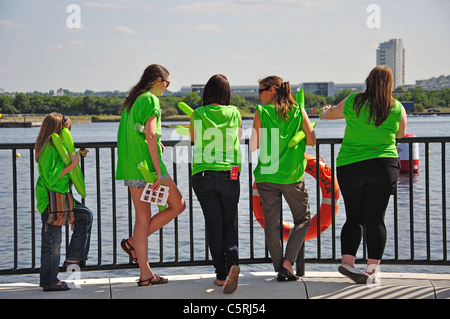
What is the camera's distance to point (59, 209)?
4.68 meters

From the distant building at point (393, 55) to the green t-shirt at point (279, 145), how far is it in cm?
17643

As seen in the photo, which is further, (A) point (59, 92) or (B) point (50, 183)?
(A) point (59, 92)

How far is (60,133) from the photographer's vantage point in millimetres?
4707

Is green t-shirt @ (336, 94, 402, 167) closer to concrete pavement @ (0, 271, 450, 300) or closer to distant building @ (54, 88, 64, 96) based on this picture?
concrete pavement @ (0, 271, 450, 300)

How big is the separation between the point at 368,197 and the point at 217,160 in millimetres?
1142

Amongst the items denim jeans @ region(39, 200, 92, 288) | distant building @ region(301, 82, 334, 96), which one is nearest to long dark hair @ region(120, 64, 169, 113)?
denim jeans @ region(39, 200, 92, 288)

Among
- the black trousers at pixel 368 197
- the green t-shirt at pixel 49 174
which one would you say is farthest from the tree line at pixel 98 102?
the green t-shirt at pixel 49 174

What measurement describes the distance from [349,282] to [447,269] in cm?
600

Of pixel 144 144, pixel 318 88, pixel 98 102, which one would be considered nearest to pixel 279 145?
pixel 144 144

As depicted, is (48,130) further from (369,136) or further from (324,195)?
(324,195)

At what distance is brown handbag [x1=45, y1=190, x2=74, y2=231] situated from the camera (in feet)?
15.3

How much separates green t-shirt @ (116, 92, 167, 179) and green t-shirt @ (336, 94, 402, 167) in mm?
1392
